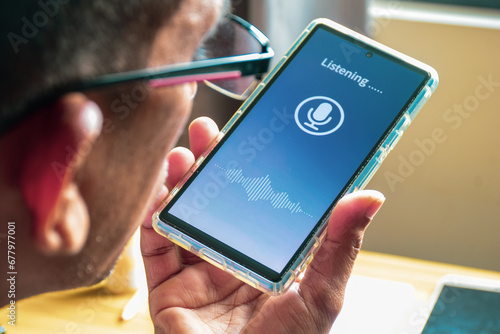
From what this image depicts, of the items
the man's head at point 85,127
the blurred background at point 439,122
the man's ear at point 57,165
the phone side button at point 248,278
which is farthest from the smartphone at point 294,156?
the blurred background at point 439,122

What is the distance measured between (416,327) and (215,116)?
2.37ft

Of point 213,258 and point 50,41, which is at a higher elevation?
point 50,41

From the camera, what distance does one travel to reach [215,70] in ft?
1.73

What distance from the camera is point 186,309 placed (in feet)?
2.51

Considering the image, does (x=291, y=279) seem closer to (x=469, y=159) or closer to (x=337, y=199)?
(x=337, y=199)

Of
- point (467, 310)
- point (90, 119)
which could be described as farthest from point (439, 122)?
point (90, 119)

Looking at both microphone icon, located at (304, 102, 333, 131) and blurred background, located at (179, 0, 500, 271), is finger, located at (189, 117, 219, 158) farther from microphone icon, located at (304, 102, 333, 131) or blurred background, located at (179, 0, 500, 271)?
blurred background, located at (179, 0, 500, 271)

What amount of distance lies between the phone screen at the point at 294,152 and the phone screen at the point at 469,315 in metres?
0.33

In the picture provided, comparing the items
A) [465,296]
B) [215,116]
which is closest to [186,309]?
[465,296]

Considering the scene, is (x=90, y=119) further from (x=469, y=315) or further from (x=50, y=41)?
(x=469, y=315)

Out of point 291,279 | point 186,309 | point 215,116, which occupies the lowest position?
point 215,116

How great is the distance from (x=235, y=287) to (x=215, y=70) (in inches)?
14.6

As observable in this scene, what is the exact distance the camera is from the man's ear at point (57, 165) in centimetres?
43

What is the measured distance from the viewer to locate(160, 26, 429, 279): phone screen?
2.26ft
